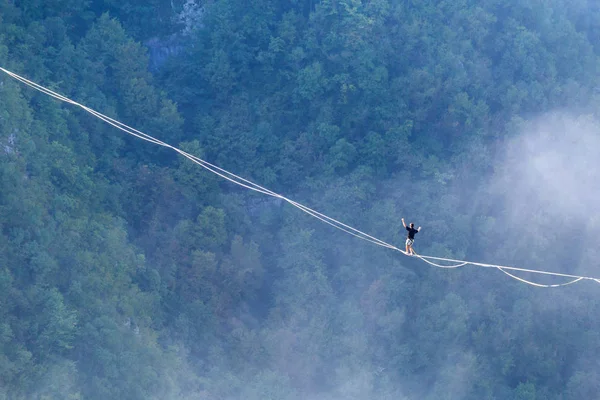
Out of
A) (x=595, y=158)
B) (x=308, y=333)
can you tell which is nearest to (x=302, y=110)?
(x=308, y=333)

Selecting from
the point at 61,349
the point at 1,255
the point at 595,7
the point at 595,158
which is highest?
the point at 595,7

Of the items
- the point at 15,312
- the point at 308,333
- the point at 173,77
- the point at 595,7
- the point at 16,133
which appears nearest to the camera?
the point at 15,312

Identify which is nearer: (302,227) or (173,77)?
(302,227)

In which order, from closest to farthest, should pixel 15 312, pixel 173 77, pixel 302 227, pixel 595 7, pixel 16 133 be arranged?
pixel 15 312, pixel 16 133, pixel 302 227, pixel 173 77, pixel 595 7

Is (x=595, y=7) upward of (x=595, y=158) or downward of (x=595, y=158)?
upward

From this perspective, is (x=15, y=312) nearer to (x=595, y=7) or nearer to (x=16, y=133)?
(x=16, y=133)

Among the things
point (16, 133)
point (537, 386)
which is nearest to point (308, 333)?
point (537, 386)
